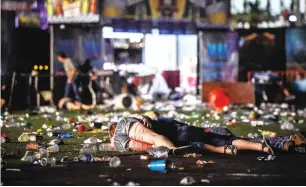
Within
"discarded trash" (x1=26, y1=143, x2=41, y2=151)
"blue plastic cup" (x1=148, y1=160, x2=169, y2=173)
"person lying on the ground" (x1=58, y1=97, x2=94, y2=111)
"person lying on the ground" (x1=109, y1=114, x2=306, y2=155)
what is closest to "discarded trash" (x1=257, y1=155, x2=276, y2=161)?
"person lying on the ground" (x1=109, y1=114, x2=306, y2=155)

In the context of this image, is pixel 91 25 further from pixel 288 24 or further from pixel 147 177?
pixel 147 177

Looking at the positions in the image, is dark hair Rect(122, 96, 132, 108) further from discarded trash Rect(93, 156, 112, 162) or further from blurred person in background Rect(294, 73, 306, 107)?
discarded trash Rect(93, 156, 112, 162)

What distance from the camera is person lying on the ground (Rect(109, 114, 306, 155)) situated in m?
7.18

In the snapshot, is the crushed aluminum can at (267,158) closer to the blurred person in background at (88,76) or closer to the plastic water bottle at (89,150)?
the plastic water bottle at (89,150)

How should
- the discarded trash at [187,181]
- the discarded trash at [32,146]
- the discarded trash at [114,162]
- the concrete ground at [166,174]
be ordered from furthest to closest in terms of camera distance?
the discarded trash at [32,146]
the discarded trash at [114,162]
the concrete ground at [166,174]
the discarded trash at [187,181]

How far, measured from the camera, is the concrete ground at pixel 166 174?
18.6ft

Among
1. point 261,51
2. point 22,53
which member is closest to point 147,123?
point 22,53

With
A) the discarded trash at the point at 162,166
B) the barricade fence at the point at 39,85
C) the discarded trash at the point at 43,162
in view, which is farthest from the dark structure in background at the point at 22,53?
the discarded trash at the point at 162,166

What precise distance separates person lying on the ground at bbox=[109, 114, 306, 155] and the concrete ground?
239 mm

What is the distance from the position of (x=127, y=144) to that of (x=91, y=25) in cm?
1441

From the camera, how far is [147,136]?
7.05 metres

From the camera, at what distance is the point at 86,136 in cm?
976

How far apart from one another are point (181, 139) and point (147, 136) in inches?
20.1

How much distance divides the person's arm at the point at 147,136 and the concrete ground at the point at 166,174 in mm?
222
